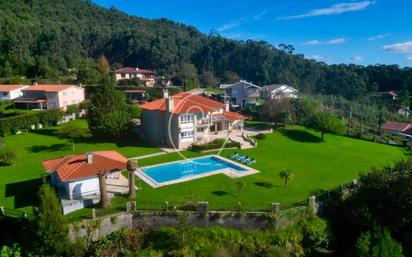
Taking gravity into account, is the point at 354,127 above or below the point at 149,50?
below

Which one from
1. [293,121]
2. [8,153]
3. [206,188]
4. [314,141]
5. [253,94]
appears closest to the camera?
[206,188]

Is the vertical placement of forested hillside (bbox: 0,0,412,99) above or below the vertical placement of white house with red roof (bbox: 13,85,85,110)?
above

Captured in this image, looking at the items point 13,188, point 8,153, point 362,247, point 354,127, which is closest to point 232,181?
point 362,247

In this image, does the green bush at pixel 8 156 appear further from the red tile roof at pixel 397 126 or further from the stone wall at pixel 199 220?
the red tile roof at pixel 397 126

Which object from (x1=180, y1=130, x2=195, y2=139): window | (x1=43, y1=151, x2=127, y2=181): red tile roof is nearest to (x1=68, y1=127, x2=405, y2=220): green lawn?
(x1=43, y1=151, x2=127, y2=181): red tile roof

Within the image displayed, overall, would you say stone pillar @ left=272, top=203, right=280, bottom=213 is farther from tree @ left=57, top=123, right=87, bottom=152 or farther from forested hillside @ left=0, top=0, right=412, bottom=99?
forested hillside @ left=0, top=0, right=412, bottom=99

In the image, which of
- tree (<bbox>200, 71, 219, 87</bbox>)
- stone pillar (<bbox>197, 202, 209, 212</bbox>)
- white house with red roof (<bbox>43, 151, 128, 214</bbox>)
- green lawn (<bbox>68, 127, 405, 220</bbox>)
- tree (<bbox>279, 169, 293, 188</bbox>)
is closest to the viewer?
stone pillar (<bbox>197, 202, 209, 212</bbox>)

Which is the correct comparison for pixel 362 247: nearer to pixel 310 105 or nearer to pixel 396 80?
pixel 310 105
